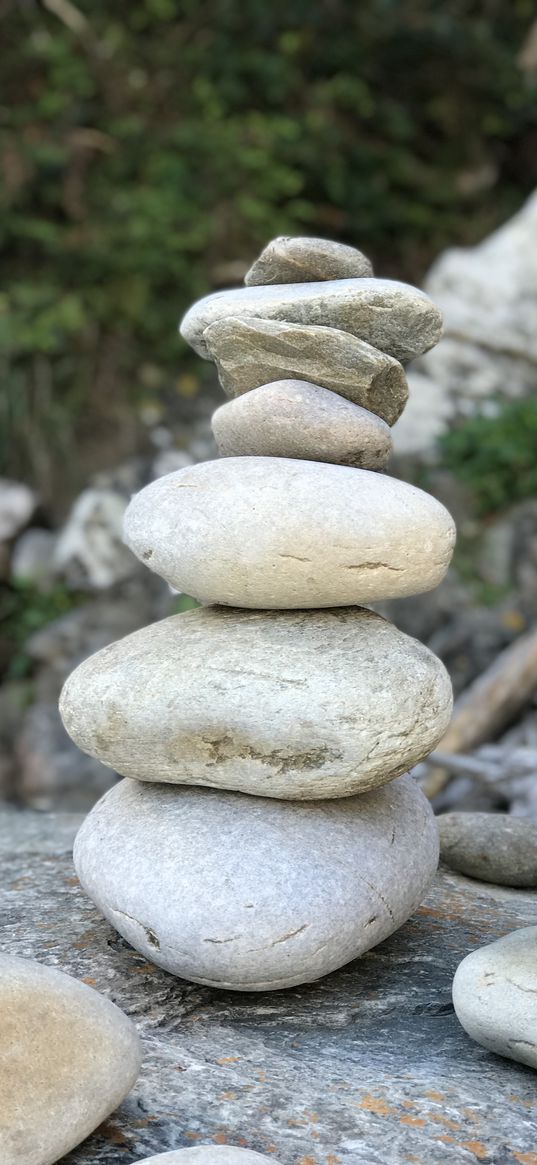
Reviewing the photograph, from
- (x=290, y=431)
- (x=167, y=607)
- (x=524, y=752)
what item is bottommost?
(x=167, y=607)

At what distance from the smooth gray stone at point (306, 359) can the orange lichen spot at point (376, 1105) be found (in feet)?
6.65

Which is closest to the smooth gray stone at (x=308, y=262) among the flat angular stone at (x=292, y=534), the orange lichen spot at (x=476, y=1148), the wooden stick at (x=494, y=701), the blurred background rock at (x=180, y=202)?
the flat angular stone at (x=292, y=534)

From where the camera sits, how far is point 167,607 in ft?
31.1

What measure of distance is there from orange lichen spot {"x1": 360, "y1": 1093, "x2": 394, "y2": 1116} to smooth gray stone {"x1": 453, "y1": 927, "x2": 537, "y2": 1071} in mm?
377

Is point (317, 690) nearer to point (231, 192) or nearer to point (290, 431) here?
point (290, 431)

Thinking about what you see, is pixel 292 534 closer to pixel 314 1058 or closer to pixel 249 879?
pixel 249 879

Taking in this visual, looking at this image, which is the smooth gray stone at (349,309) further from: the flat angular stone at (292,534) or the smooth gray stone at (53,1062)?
the smooth gray stone at (53,1062)

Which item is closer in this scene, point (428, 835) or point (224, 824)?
point (224, 824)

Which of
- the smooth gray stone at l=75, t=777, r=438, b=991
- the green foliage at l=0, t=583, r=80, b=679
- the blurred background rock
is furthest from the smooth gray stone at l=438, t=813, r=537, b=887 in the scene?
the green foliage at l=0, t=583, r=80, b=679

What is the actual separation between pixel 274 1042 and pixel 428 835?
89 cm

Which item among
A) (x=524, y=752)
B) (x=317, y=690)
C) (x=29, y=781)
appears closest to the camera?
(x=317, y=690)

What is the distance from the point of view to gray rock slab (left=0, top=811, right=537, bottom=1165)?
A: 237 centimetres

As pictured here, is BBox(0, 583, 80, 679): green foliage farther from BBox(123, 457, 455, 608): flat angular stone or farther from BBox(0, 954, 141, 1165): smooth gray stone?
BBox(0, 954, 141, 1165): smooth gray stone

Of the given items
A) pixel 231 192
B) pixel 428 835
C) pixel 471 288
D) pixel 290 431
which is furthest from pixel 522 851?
pixel 231 192
